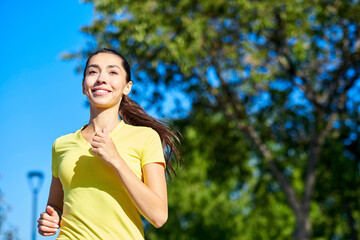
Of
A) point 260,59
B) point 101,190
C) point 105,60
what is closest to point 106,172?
point 101,190

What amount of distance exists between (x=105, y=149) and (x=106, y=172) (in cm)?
16

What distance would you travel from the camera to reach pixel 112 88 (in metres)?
2.50

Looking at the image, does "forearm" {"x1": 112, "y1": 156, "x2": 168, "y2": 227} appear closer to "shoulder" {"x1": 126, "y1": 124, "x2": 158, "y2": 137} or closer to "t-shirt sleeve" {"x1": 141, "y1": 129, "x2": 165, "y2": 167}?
"t-shirt sleeve" {"x1": 141, "y1": 129, "x2": 165, "y2": 167}

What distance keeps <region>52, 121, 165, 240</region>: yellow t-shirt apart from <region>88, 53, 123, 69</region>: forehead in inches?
12.6

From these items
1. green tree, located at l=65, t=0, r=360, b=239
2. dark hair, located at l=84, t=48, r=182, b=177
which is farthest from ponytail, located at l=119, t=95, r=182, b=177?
green tree, located at l=65, t=0, r=360, b=239

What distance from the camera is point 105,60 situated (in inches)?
100

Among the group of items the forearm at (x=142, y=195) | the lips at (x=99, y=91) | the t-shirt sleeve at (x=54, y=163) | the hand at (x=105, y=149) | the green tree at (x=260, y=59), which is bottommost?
the forearm at (x=142, y=195)

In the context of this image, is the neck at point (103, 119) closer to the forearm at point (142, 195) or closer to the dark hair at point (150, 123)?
the dark hair at point (150, 123)

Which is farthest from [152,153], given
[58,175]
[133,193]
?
[58,175]

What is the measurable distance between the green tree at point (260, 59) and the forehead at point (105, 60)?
10215 mm

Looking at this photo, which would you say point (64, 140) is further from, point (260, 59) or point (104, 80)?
point (260, 59)

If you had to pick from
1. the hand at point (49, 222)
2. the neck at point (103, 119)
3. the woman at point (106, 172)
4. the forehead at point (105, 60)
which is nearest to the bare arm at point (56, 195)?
the woman at point (106, 172)

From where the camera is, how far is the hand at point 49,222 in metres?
2.45

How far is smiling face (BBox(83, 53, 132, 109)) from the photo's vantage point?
2.48m
